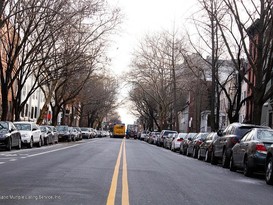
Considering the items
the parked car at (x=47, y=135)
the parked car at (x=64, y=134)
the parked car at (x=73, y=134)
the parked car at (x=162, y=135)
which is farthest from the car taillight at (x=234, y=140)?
the parked car at (x=73, y=134)

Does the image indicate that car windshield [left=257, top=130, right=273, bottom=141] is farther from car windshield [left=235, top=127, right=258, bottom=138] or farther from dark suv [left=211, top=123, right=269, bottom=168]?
car windshield [left=235, top=127, right=258, bottom=138]

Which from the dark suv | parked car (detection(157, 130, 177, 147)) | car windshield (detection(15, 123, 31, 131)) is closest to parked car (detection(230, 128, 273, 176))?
the dark suv

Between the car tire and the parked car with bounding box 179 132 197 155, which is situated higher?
the parked car with bounding box 179 132 197 155

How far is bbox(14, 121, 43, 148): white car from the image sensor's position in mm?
30422

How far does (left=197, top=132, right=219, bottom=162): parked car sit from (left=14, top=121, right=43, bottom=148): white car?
10.1 metres

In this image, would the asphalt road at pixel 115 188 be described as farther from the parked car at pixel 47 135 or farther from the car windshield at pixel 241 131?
the parked car at pixel 47 135

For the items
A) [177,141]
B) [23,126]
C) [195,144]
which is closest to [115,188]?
[195,144]

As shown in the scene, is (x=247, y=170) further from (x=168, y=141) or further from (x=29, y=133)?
(x=168, y=141)

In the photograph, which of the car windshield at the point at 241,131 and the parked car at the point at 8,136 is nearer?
the car windshield at the point at 241,131

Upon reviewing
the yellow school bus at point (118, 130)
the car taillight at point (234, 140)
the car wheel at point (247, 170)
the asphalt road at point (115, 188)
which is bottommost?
the asphalt road at point (115, 188)

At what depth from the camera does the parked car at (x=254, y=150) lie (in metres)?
15.8

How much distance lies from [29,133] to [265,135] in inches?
693

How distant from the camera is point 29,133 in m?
30.8

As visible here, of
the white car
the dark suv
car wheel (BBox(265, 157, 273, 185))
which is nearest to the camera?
car wheel (BBox(265, 157, 273, 185))
